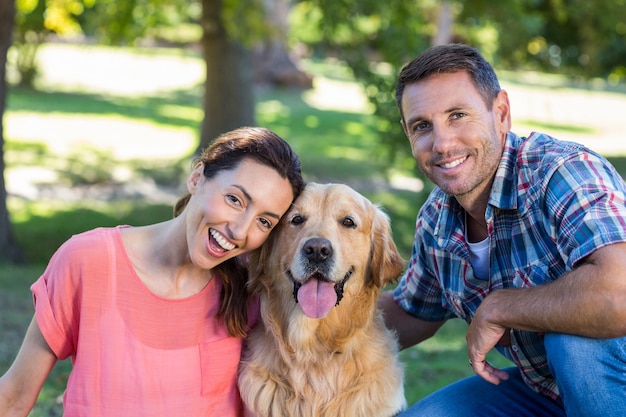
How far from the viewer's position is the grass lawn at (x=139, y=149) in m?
7.91

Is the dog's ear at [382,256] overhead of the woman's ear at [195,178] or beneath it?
beneath

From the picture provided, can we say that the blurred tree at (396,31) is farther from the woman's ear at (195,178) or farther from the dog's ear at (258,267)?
the woman's ear at (195,178)

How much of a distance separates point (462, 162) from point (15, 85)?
24407 mm

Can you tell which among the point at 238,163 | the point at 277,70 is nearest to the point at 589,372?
the point at 238,163

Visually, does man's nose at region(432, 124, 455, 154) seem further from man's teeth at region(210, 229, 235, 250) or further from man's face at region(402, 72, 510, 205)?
man's teeth at region(210, 229, 235, 250)

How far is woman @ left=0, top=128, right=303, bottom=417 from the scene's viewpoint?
337 cm

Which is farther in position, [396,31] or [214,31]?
[214,31]

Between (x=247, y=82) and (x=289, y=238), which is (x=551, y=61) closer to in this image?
(x=247, y=82)

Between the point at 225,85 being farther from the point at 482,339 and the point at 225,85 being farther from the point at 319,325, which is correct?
the point at 482,339

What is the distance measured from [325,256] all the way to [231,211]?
50 centimetres

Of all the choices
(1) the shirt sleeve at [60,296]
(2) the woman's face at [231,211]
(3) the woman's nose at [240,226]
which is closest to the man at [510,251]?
(2) the woman's face at [231,211]

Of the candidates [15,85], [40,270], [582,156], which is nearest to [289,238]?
[582,156]

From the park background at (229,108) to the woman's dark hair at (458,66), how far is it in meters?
2.71

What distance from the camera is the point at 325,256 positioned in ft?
11.8
